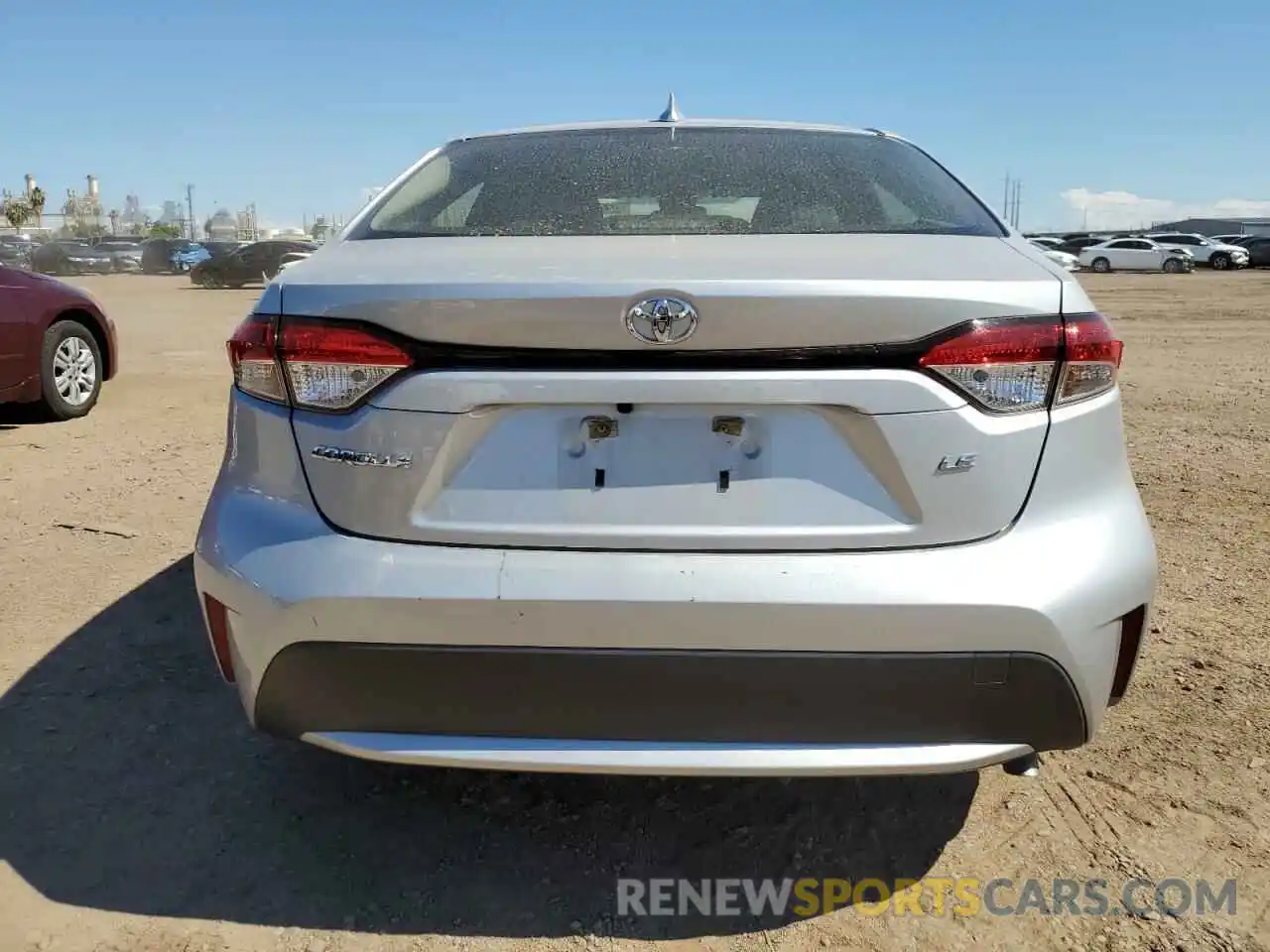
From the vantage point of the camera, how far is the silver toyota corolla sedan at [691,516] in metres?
1.81

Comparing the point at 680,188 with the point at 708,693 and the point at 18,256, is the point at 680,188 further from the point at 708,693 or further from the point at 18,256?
the point at 18,256

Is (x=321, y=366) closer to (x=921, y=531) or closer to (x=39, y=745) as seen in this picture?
(x=921, y=531)

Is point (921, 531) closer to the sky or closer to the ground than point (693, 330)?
closer to the ground

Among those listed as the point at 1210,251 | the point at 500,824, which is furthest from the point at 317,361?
the point at 1210,251

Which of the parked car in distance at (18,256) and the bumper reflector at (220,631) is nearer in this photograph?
the bumper reflector at (220,631)

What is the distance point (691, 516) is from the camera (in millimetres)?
1850

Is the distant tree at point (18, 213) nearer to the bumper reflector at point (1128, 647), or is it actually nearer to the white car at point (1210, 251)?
the white car at point (1210, 251)

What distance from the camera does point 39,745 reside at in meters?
2.80

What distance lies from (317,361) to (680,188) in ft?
3.48

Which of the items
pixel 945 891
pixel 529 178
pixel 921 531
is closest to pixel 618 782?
pixel 945 891

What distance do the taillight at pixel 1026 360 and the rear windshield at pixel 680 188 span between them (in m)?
0.48

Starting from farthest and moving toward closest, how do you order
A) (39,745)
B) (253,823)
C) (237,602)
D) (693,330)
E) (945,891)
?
1. (39,745)
2. (253,823)
3. (945,891)
4. (237,602)
5. (693,330)

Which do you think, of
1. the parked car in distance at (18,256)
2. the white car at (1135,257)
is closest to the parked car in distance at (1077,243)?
the white car at (1135,257)

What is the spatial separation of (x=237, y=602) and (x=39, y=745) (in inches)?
50.0
